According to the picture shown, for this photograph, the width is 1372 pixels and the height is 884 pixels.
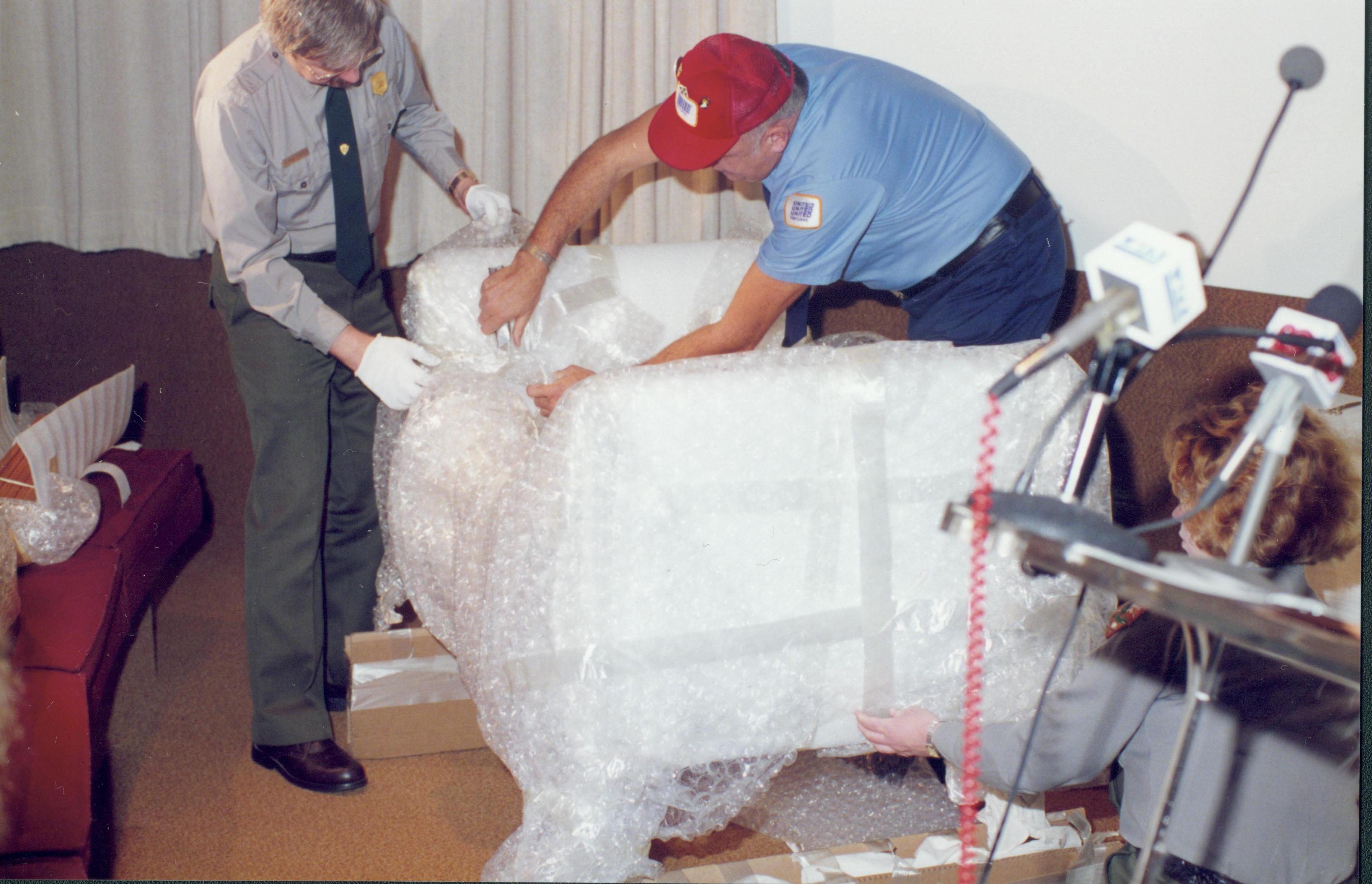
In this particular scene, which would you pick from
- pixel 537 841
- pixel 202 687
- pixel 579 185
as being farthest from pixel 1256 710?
pixel 202 687

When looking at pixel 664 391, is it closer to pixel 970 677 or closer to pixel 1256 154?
pixel 970 677

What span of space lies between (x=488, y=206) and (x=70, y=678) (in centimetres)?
93

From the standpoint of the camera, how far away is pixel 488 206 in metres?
1.71

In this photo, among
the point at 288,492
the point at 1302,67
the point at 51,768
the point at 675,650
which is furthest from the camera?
the point at 288,492

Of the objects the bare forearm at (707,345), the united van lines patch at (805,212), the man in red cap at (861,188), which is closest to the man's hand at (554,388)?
the man in red cap at (861,188)

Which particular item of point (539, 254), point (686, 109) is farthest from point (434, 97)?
point (686, 109)

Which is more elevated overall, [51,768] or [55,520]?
[55,520]

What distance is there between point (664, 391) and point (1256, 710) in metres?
0.66

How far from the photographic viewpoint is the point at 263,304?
1.44 m

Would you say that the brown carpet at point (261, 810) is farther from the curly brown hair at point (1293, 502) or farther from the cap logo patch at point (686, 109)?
the cap logo patch at point (686, 109)

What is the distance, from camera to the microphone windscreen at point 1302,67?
1.41 metres

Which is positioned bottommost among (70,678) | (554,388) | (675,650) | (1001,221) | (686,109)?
(70,678)

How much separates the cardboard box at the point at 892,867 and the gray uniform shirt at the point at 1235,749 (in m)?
0.27

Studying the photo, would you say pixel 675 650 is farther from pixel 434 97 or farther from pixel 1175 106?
pixel 434 97
